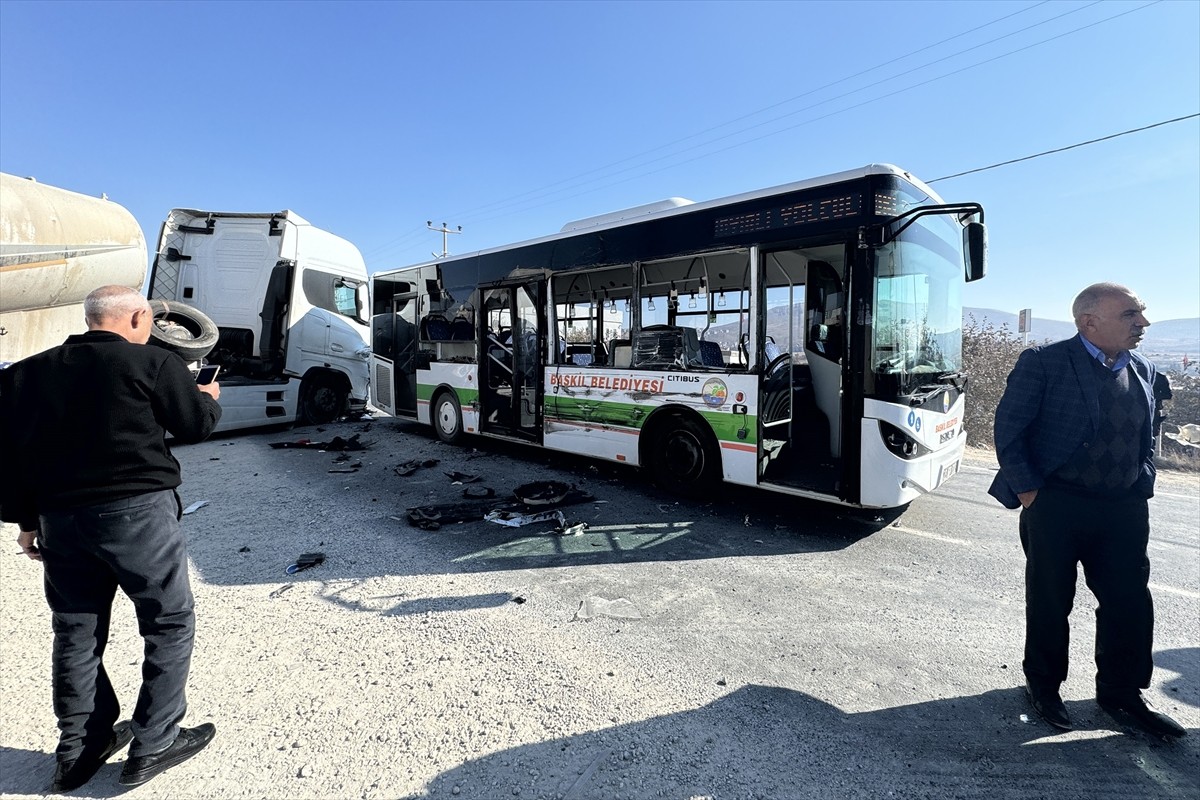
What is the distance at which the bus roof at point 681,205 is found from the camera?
4.72m

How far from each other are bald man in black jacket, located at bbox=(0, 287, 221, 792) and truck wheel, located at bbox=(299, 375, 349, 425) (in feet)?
31.8

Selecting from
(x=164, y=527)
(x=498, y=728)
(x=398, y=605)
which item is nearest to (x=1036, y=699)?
(x=498, y=728)

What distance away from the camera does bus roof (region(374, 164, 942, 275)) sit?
15.5ft

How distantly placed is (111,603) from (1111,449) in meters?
4.24

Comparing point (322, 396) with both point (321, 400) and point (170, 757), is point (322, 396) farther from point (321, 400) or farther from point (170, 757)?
point (170, 757)

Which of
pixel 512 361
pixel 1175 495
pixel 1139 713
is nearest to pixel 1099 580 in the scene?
pixel 1139 713

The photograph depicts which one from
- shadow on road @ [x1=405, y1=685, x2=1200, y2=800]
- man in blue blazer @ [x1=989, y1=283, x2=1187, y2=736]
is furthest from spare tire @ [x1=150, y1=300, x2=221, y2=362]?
man in blue blazer @ [x1=989, y1=283, x2=1187, y2=736]

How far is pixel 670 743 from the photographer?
2.48m

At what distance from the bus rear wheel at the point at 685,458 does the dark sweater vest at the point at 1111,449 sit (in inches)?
133

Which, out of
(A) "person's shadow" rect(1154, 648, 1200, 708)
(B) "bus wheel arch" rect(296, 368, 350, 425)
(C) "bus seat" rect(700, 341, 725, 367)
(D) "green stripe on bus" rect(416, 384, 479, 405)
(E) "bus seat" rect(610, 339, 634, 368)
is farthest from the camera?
(B) "bus wheel arch" rect(296, 368, 350, 425)

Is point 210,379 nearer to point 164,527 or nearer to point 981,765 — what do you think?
point 164,527

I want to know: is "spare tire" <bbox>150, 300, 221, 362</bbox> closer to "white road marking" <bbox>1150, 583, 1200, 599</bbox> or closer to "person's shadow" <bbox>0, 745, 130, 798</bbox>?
"person's shadow" <bbox>0, 745, 130, 798</bbox>

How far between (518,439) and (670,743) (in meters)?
5.91

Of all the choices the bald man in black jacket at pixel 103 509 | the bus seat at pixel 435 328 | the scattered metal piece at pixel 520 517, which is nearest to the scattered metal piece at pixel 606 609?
the scattered metal piece at pixel 520 517
